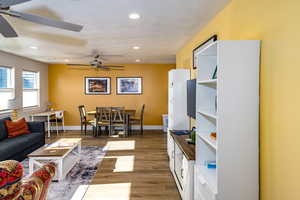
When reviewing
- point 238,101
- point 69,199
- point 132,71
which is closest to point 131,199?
point 69,199

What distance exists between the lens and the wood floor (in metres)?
2.93

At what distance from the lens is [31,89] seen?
6781mm

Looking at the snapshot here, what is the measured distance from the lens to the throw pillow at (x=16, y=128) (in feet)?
14.6

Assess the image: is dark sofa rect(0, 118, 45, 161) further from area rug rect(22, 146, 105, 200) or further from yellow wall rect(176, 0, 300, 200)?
yellow wall rect(176, 0, 300, 200)

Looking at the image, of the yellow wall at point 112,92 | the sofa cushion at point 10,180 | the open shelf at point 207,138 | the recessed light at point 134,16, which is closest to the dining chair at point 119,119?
the yellow wall at point 112,92

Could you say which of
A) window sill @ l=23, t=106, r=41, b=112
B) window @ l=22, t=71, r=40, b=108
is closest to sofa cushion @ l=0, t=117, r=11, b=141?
window sill @ l=23, t=106, r=41, b=112

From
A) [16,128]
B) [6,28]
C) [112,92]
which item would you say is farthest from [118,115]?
[6,28]

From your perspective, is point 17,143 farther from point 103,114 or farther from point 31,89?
point 31,89

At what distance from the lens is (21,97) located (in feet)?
19.9

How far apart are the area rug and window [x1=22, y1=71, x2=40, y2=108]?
294cm

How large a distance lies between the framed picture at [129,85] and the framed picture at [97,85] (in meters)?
0.43

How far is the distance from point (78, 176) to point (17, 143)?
142cm

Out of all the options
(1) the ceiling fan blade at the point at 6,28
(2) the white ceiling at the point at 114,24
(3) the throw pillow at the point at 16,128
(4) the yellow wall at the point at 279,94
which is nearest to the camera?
(4) the yellow wall at the point at 279,94

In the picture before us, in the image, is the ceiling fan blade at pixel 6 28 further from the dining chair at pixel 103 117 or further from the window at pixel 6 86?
the dining chair at pixel 103 117
